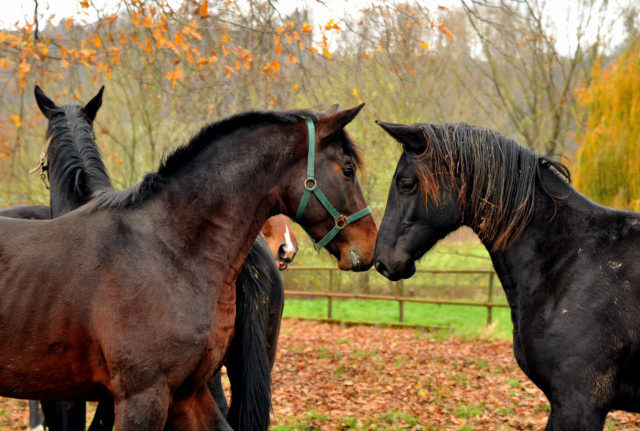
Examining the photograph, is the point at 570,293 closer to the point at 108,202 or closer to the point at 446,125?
the point at 446,125

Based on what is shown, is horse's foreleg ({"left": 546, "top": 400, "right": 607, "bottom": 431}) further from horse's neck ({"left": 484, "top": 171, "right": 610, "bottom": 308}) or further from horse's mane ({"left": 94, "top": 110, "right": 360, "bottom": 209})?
horse's mane ({"left": 94, "top": 110, "right": 360, "bottom": 209})

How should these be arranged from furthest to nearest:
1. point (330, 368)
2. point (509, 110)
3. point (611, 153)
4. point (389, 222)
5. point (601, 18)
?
point (509, 110)
point (601, 18)
point (611, 153)
point (330, 368)
point (389, 222)

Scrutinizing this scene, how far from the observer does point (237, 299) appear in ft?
11.9

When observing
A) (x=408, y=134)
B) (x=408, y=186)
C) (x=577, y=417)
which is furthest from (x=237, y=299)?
(x=577, y=417)

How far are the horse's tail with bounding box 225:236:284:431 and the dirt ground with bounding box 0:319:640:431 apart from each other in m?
2.25

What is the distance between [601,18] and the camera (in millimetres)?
14273

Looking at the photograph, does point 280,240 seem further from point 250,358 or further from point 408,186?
point 408,186

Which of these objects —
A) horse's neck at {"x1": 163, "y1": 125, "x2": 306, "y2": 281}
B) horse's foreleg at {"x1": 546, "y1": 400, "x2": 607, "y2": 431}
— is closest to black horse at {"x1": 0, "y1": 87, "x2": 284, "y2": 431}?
horse's neck at {"x1": 163, "y1": 125, "x2": 306, "y2": 281}

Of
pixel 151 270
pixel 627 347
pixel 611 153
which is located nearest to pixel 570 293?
pixel 627 347

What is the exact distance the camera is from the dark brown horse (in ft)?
8.80

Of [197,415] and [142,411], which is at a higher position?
[142,411]

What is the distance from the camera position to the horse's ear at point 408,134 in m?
3.51

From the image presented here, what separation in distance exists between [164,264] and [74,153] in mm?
1985

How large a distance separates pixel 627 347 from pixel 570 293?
0.38 metres
